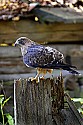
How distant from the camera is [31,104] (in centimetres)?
192

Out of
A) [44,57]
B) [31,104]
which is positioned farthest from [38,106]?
[44,57]

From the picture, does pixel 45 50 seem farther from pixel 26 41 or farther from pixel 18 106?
pixel 18 106

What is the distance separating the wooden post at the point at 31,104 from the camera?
1916mm

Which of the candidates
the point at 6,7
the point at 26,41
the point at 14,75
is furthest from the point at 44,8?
the point at 26,41

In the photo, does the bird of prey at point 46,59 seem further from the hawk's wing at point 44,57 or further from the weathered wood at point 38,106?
the weathered wood at point 38,106

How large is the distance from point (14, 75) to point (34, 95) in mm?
3852

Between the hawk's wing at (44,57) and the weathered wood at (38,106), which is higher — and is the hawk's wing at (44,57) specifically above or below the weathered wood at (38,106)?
above

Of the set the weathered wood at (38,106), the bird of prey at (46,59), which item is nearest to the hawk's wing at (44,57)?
the bird of prey at (46,59)

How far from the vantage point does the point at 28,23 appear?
5672 mm

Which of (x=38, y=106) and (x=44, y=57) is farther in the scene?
(x=44, y=57)

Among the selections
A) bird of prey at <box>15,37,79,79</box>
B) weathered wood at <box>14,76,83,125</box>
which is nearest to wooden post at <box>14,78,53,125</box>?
weathered wood at <box>14,76,83,125</box>

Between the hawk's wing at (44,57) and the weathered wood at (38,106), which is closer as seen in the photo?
the weathered wood at (38,106)

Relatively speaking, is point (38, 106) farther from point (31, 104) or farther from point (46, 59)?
point (46, 59)

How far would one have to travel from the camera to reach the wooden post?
192 cm
